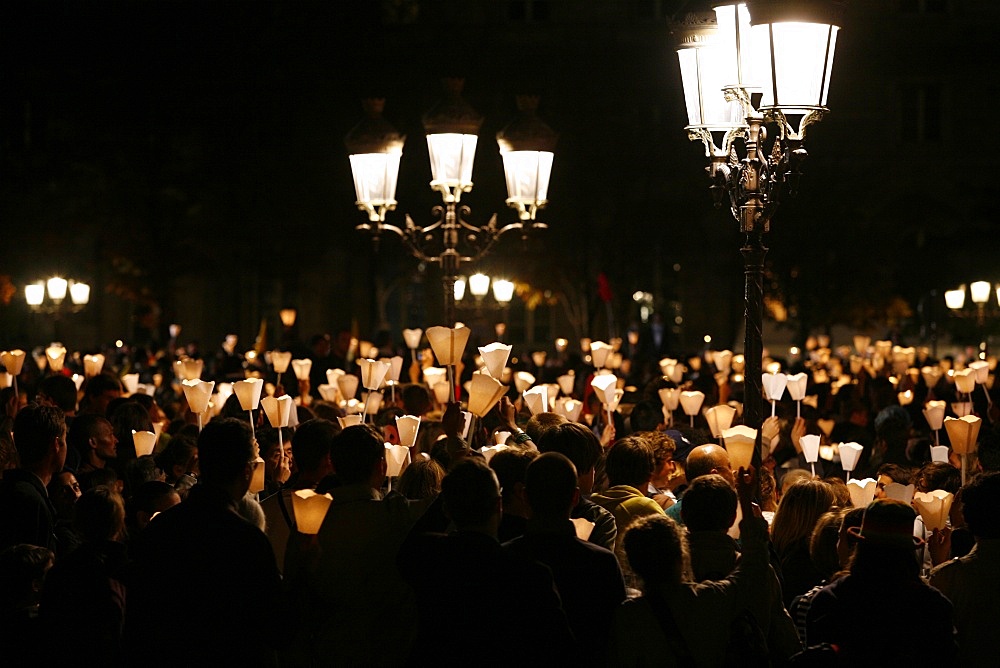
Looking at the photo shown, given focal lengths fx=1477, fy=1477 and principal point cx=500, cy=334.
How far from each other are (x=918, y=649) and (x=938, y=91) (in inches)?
1710

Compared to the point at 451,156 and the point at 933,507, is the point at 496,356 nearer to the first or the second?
the point at 933,507

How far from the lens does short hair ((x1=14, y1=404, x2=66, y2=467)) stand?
20.0 ft

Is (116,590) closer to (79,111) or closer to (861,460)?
(861,460)

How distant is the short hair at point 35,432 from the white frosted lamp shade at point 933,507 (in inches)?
141

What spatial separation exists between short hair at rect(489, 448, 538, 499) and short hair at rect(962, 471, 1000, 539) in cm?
161

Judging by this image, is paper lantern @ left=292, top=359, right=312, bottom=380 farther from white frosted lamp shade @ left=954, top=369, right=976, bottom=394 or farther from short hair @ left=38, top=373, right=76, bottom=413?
white frosted lamp shade @ left=954, top=369, right=976, bottom=394

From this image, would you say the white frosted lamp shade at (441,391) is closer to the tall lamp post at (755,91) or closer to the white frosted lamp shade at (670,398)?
the white frosted lamp shade at (670,398)

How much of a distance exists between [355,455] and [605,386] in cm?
499

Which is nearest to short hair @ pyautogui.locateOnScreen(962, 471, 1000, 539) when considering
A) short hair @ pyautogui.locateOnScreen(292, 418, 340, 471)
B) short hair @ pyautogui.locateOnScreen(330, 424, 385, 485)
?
short hair @ pyautogui.locateOnScreen(330, 424, 385, 485)

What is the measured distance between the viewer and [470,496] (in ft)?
15.5

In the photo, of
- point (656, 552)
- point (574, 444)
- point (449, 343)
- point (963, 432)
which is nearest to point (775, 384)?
point (963, 432)

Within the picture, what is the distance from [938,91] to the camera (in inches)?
1790

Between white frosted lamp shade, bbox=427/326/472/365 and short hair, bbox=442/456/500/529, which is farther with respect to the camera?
white frosted lamp shade, bbox=427/326/472/365

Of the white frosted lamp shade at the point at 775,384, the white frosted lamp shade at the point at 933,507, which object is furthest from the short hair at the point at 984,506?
the white frosted lamp shade at the point at 775,384
